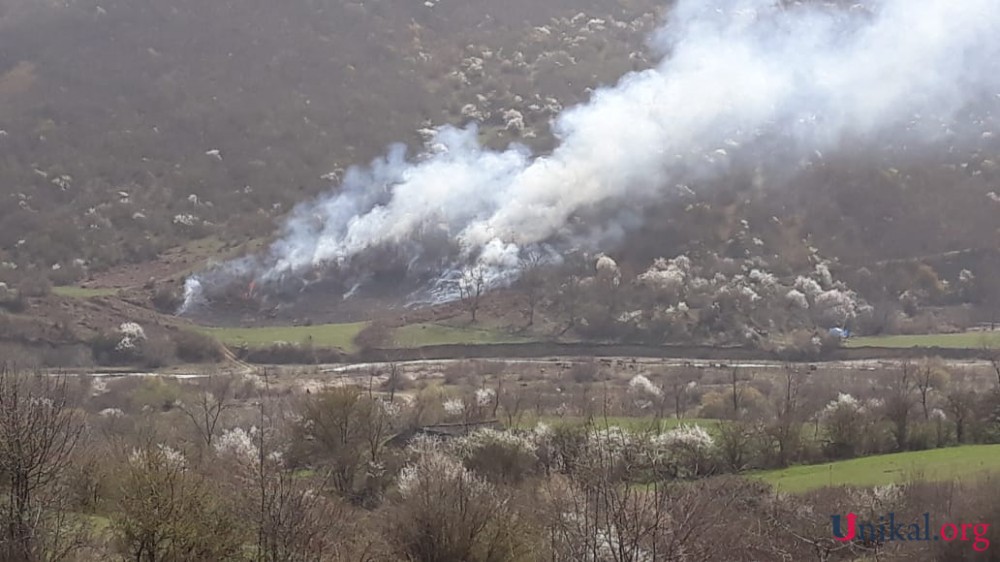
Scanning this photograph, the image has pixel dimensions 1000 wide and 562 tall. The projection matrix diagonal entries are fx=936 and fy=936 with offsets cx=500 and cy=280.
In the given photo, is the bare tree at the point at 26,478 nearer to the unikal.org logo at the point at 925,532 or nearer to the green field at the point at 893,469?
the unikal.org logo at the point at 925,532

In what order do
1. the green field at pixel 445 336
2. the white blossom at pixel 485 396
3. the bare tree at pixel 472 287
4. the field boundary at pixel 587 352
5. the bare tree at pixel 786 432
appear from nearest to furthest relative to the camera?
the bare tree at pixel 786 432 < the white blossom at pixel 485 396 < the field boundary at pixel 587 352 < the green field at pixel 445 336 < the bare tree at pixel 472 287

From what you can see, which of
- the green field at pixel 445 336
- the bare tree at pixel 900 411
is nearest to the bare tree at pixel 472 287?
the green field at pixel 445 336

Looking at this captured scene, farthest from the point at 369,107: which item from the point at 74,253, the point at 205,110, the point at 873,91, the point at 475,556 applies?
the point at 475,556

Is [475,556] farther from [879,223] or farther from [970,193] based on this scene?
[970,193]

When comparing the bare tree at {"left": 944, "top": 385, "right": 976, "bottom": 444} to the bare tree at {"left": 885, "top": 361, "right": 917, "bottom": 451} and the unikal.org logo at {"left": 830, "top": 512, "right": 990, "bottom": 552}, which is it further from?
the unikal.org logo at {"left": 830, "top": 512, "right": 990, "bottom": 552}

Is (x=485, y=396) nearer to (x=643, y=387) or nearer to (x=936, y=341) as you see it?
(x=643, y=387)

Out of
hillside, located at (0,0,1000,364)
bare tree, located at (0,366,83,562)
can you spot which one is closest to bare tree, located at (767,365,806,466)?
hillside, located at (0,0,1000,364)

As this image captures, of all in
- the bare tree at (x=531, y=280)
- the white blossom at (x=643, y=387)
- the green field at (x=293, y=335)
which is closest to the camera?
the white blossom at (x=643, y=387)
